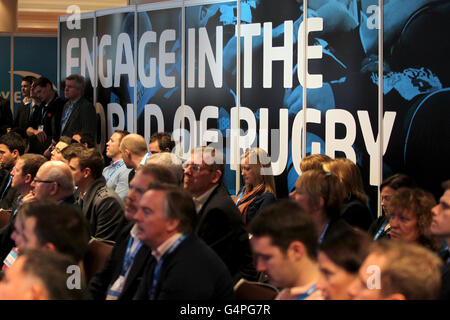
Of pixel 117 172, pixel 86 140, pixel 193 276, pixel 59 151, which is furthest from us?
pixel 86 140

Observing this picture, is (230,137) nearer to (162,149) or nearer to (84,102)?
(162,149)

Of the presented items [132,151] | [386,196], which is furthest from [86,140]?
[386,196]

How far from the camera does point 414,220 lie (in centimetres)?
361

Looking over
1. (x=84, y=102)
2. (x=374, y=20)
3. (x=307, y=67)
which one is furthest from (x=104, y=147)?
(x=374, y=20)

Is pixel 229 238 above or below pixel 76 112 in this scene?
below

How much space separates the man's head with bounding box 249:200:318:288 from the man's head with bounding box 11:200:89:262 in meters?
0.79

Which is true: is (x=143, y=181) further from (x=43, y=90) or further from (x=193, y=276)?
(x=43, y=90)

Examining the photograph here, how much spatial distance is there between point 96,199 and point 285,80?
289 centimetres

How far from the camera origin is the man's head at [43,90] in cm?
A: 928

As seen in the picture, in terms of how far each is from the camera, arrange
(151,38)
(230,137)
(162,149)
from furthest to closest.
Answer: (151,38) < (230,137) < (162,149)

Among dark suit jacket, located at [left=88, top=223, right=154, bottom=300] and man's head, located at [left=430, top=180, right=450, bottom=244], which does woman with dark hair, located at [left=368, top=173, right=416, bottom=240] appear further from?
dark suit jacket, located at [left=88, top=223, right=154, bottom=300]

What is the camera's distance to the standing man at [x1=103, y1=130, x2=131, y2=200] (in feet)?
21.1

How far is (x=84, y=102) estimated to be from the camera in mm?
9086
